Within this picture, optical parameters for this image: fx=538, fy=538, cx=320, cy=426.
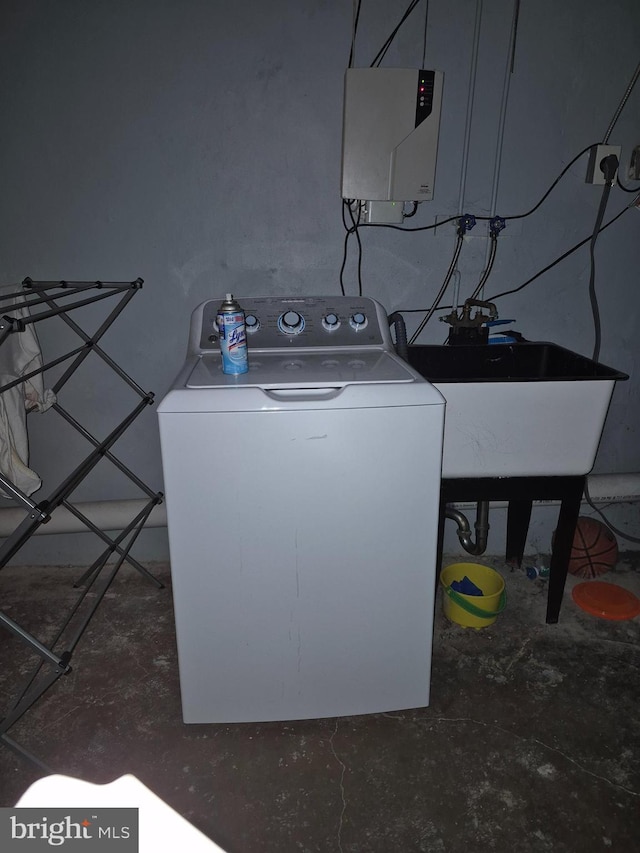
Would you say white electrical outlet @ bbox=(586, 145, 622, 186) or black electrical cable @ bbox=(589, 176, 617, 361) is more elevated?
white electrical outlet @ bbox=(586, 145, 622, 186)

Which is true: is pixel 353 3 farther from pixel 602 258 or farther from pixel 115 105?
pixel 602 258

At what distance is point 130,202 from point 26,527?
1165 millimetres

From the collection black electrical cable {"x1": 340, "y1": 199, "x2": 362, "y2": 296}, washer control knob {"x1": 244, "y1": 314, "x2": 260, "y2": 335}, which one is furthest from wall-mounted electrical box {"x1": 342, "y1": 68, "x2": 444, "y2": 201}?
washer control knob {"x1": 244, "y1": 314, "x2": 260, "y2": 335}

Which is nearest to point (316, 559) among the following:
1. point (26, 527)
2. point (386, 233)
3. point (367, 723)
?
point (367, 723)

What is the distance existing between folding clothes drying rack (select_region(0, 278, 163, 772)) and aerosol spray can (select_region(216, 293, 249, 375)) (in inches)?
15.9

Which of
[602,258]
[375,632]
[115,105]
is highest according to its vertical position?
[115,105]

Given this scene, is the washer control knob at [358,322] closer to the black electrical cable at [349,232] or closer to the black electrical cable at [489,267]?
the black electrical cable at [349,232]

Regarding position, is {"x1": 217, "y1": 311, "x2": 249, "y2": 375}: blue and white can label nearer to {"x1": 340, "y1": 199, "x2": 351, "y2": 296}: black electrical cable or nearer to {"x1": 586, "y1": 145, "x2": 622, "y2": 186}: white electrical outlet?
{"x1": 340, "y1": 199, "x2": 351, "y2": 296}: black electrical cable

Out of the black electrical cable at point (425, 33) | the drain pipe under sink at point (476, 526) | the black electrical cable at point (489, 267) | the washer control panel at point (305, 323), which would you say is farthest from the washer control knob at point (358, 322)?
the black electrical cable at point (425, 33)

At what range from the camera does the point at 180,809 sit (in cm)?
126

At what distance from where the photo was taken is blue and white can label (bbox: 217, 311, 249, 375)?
4.26 ft

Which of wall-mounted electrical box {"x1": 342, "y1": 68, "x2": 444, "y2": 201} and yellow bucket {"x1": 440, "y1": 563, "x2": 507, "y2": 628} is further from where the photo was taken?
yellow bucket {"x1": 440, "y1": 563, "x2": 507, "y2": 628}

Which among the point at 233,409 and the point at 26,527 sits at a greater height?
the point at 233,409

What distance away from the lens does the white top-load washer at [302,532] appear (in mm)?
1198
